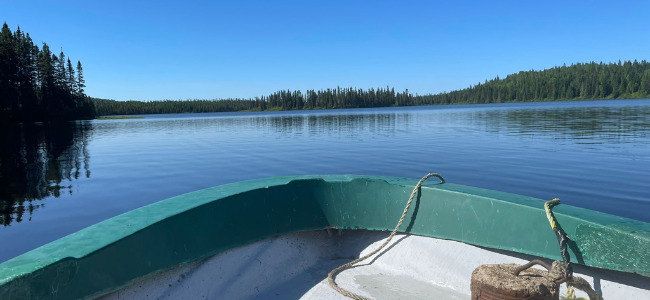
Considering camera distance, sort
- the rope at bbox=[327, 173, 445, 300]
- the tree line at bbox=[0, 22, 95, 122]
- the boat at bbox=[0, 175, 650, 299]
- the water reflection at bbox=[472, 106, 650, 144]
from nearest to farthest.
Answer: the boat at bbox=[0, 175, 650, 299]
the rope at bbox=[327, 173, 445, 300]
the water reflection at bbox=[472, 106, 650, 144]
the tree line at bbox=[0, 22, 95, 122]

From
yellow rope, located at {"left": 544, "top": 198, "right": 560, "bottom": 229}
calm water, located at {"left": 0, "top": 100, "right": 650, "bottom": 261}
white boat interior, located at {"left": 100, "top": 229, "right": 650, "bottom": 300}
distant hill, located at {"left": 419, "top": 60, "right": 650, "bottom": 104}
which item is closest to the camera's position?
yellow rope, located at {"left": 544, "top": 198, "right": 560, "bottom": 229}

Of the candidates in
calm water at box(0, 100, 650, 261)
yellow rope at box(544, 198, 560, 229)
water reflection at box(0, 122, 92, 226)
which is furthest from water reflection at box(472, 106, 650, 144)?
water reflection at box(0, 122, 92, 226)

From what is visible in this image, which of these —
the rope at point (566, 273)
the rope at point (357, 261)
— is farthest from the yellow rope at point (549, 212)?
the rope at point (357, 261)

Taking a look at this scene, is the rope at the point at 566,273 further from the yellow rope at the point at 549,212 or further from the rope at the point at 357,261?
the rope at the point at 357,261

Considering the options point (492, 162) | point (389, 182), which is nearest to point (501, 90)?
point (492, 162)

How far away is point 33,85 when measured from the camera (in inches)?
2908

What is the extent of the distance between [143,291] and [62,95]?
97.7 meters

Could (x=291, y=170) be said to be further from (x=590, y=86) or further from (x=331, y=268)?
(x=590, y=86)

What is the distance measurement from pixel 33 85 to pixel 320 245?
295 feet

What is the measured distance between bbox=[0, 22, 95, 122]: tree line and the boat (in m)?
69.1

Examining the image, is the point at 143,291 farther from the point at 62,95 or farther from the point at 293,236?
the point at 62,95

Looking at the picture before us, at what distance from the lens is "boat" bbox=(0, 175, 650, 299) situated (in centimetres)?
257

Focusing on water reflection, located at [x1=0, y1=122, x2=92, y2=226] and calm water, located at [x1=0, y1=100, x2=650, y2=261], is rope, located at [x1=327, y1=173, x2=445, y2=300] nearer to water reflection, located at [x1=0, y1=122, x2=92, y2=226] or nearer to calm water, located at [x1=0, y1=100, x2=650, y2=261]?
calm water, located at [x1=0, y1=100, x2=650, y2=261]

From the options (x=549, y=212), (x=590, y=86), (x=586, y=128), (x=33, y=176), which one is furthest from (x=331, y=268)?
(x=590, y=86)
